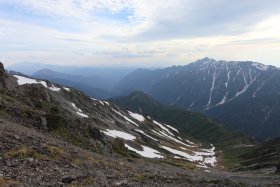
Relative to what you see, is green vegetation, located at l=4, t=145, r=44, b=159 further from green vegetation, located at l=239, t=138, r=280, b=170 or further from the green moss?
green vegetation, located at l=239, t=138, r=280, b=170

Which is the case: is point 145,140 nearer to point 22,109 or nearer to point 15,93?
point 15,93

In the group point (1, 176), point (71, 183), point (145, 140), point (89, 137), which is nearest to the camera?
point (1, 176)

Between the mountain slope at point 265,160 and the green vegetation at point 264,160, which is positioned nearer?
the mountain slope at point 265,160

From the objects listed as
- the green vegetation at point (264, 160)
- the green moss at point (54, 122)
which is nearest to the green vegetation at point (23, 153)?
the green moss at point (54, 122)

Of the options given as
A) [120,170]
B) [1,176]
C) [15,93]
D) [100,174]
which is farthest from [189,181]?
[15,93]

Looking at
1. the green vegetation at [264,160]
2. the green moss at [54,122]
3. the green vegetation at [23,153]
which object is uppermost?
the green vegetation at [23,153]

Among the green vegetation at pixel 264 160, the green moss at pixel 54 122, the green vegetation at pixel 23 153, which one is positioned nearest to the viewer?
the green vegetation at pixel 23 153

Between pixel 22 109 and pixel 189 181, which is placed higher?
pixel 22 109

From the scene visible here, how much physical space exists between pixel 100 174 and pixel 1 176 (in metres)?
10.5

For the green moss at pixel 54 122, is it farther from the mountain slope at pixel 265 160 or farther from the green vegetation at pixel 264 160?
the green vegetation at pixel 264 160

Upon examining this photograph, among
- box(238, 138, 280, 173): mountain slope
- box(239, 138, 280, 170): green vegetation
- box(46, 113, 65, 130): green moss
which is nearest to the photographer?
box(46, 113, 65, 130): green moss

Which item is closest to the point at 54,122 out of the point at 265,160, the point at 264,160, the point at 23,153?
the point at 23,153

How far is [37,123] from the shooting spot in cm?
5216

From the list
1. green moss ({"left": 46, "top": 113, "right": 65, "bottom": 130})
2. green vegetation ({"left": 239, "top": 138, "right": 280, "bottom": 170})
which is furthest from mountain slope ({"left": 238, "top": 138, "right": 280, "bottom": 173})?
green moss ({"left": 46, "top": 113, "right": 65, "bottom": 130})
